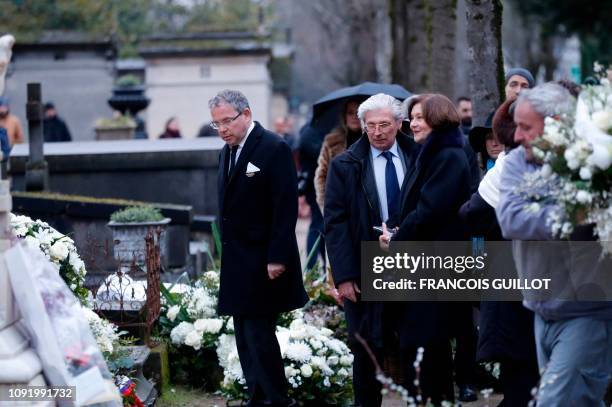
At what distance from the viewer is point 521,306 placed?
6473 millimetres

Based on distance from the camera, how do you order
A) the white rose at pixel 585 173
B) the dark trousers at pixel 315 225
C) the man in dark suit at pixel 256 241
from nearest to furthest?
the white rose at pixel 585 173
the man in dark suit at pixel 256 241
the dark trousers at pixel 315 225

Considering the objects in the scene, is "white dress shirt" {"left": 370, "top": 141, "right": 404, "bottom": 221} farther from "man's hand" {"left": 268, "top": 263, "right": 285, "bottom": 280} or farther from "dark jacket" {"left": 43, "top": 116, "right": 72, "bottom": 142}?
"dark jacket" {"left": 43, "top": 116, "right": 72, "bottom": 142}

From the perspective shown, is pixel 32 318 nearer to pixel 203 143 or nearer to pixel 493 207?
pixel 493 207

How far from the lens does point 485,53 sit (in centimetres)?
1086

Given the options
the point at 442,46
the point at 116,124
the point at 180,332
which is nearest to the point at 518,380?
the point at 180,332

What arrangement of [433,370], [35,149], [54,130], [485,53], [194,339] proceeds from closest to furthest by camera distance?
[433,370]
[194,339]
[485,53]
[35,149]
[54,130]

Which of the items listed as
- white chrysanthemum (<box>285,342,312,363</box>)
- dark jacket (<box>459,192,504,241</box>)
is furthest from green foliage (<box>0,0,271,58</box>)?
dark jacket (<box>459,192,504,241</box>)

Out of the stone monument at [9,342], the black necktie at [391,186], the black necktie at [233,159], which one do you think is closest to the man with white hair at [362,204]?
the black necktie at [391,186]

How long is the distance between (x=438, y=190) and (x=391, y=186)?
0.66m

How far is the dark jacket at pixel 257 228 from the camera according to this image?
24.6ft

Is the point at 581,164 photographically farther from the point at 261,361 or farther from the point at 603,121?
the point at 261,361

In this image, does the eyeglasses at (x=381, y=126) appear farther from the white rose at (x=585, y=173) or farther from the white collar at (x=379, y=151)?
the white rose at (x=585, y=173)

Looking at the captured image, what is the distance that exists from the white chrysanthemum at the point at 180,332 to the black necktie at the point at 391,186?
2185mm

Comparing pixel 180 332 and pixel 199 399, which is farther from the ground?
pixel 180 332
